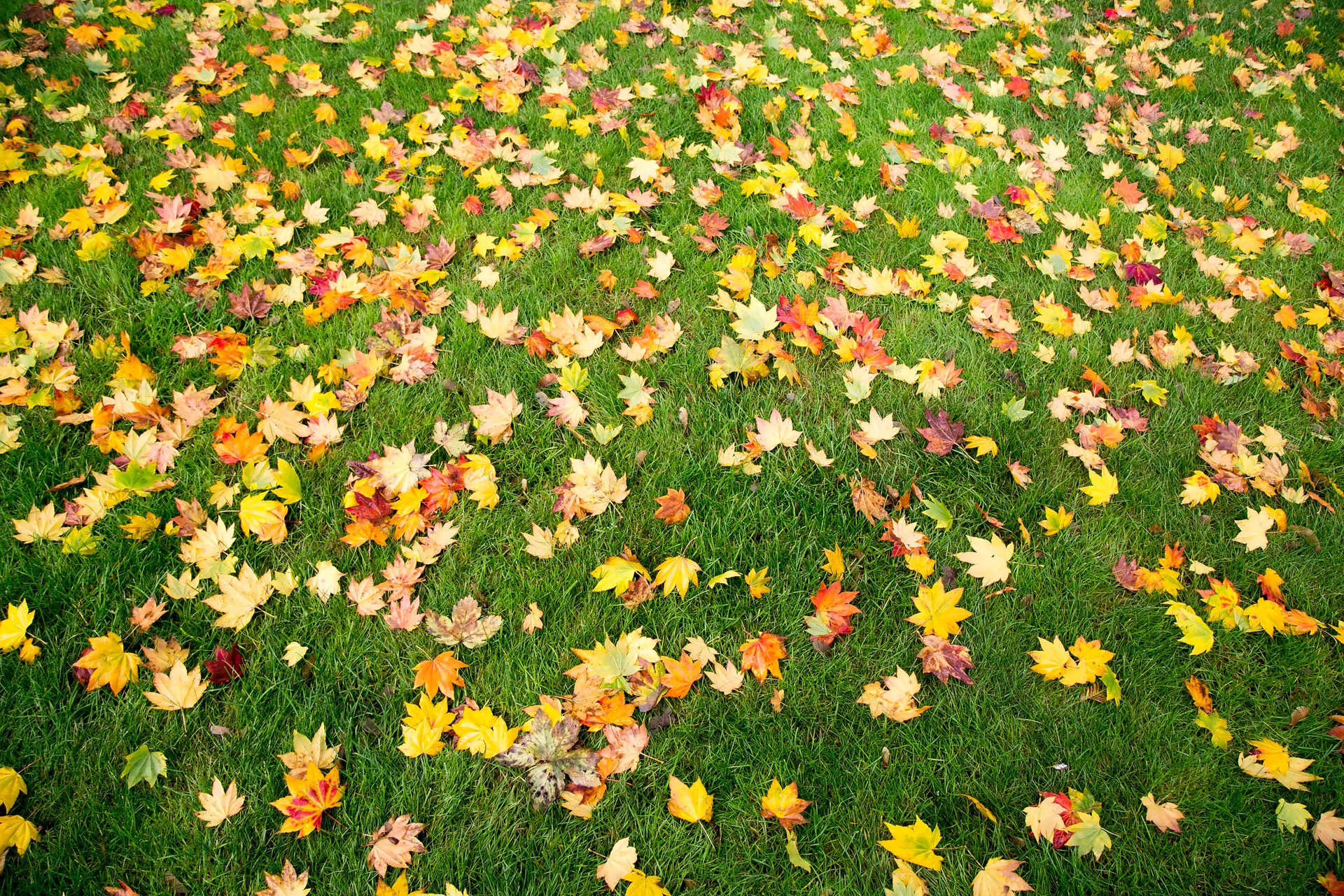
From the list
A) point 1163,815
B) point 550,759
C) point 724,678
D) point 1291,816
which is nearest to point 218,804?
point 550,759

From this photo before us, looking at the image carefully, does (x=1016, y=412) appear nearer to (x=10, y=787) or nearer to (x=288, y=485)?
(x=288, y=485)

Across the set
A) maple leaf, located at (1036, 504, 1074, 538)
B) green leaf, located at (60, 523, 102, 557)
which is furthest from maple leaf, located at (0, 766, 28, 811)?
maple leaf, located at (1036, 504, 1074, 538)

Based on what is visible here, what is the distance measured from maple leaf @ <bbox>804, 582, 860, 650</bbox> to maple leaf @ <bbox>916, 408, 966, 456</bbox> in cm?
64

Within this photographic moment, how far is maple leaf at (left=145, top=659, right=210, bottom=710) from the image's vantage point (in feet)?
5.77

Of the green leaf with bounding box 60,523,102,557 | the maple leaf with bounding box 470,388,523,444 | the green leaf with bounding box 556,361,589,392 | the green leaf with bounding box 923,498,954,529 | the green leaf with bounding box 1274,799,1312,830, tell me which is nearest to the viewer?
the green leaf with bounding box 1274,799,1312,830

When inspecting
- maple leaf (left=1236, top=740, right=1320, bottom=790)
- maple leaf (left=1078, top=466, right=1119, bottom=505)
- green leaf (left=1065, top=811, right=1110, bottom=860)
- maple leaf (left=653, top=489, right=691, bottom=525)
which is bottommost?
green leaf (left=1065, top=811, right=1110, bottom=860)

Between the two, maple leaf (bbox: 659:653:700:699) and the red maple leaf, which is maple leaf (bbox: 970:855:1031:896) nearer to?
the red maple leaf

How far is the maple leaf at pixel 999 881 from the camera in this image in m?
1.60

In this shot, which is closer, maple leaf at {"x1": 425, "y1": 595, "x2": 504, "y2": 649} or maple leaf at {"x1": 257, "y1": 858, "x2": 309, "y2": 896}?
maple leaf at {"x1": 257, "y1": 858, "x2": 309, "y2": 896}

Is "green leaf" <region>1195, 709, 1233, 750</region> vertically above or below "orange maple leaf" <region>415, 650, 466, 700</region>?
above

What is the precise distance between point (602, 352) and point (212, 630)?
143cm

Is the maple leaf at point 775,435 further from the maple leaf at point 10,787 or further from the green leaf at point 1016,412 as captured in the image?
the maple leaf at point 10,787

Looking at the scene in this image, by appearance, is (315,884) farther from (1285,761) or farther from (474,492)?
(1285,761)

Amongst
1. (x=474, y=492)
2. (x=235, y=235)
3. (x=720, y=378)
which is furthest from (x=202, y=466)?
(x=720, y=378)
